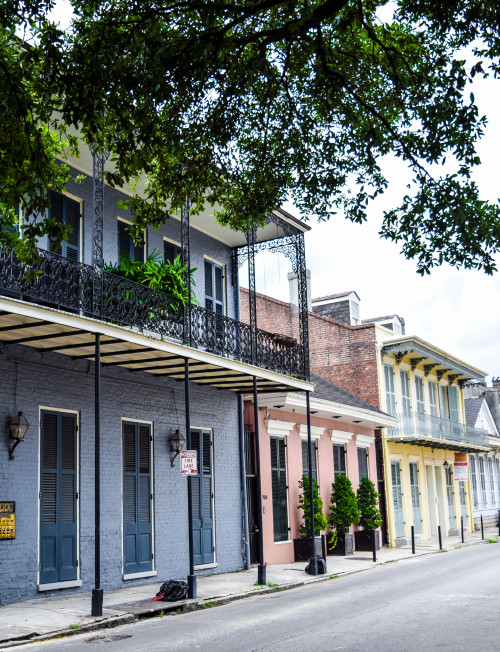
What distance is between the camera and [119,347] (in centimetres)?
1227

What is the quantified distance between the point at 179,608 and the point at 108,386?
402 centimetres

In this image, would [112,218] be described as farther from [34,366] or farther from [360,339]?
[360,339]

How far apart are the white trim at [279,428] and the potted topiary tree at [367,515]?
11.2ft

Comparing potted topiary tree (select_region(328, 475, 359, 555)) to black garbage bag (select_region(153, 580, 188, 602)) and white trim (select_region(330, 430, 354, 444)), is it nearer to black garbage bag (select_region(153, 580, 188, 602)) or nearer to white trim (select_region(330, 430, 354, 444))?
white trim (select_region(330, 430, 354, 444))

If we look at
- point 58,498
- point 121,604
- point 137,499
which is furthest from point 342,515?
point 121,604

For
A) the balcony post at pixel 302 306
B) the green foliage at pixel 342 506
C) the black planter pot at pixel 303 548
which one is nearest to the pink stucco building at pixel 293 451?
the black planter pot at pixel 303 548

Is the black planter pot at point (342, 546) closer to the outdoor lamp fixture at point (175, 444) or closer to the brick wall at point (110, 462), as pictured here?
the brick wall at point (110, 462)

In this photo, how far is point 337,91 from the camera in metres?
8.24

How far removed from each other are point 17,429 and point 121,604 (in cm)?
286

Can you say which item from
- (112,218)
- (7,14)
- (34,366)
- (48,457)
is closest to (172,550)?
(48,457)

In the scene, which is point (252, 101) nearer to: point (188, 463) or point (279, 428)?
point (188, 463)

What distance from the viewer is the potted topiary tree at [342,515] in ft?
65.2

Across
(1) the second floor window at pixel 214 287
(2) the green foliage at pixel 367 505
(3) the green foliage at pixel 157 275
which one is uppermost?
(1) the second floor window at pixel 214 287

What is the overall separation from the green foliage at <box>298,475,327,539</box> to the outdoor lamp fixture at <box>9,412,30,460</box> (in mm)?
8750
